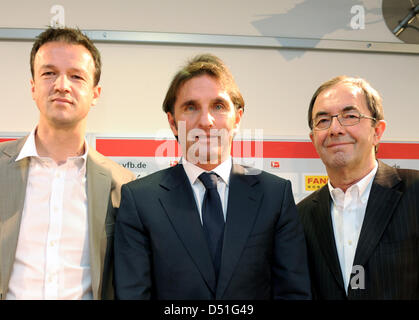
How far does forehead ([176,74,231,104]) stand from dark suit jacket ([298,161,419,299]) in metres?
0.68

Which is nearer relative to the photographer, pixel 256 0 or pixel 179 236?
pixel 179 236

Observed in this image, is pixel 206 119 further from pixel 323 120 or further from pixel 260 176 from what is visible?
pixel 323 120

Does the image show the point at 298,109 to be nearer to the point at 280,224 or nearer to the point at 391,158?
the point at 391,158

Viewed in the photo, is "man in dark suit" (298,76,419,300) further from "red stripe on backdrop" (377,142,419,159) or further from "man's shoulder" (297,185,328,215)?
"red stripe on backdrop" (377,142,419,159)

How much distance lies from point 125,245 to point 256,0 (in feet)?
6.07

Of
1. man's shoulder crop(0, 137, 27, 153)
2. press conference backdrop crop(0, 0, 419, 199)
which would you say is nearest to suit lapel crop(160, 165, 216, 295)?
man's shoulder crop(0, 137, 27, 153)

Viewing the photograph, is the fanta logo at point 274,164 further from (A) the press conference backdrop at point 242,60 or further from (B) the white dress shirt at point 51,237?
(B) the white dress shirt at point 51,237

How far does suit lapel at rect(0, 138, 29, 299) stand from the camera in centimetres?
122

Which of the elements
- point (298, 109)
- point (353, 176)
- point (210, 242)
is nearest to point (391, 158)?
point (298, 109)

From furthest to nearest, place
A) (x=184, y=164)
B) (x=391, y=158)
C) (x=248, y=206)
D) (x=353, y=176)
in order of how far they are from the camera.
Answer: (x=391, y=158), (x=353, y=176), (x=184, y=164), (x=248, y=206)

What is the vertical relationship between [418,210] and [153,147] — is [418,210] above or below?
below

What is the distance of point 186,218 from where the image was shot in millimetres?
1192

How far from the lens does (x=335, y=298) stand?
1.31 metres
